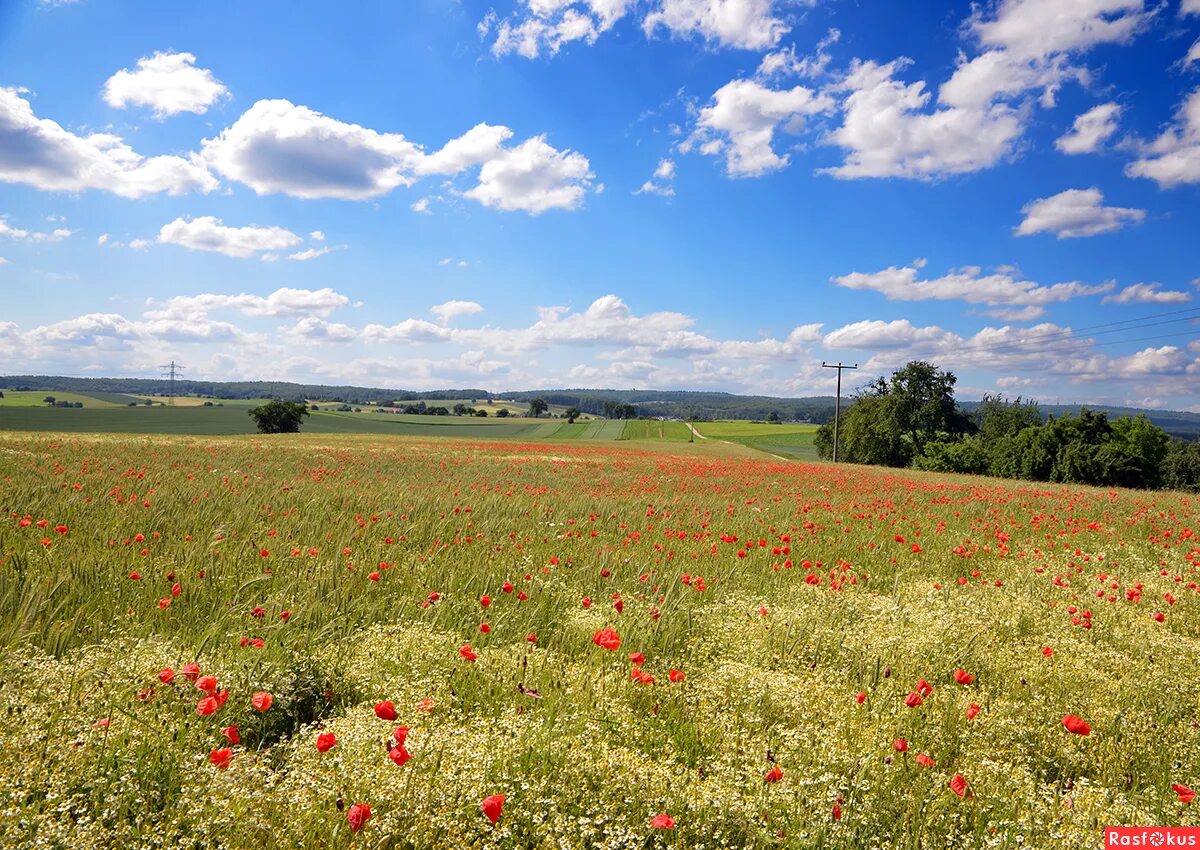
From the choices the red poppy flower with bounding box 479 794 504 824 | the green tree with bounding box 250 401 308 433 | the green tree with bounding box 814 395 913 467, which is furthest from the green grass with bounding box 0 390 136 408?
the red poppy flower with bounding box 479 794 504 824

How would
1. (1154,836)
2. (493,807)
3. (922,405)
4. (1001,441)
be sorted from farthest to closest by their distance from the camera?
(922,405) → (1001,441) → (1154,836) → (493,807)

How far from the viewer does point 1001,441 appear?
51.0 m

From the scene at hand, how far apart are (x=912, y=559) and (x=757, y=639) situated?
13.2ft

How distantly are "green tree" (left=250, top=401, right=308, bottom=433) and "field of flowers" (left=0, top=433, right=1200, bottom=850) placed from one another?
7956cm

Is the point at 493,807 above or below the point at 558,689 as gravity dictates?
above

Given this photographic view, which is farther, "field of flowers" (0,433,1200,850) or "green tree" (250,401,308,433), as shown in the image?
"green tree" (250,401,308,433)

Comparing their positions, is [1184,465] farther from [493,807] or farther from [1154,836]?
[493,807]

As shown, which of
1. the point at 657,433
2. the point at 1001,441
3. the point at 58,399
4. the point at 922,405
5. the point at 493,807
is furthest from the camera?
the point at 58,399

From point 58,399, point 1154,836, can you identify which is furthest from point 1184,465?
point 58,399

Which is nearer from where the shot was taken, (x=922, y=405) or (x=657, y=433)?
(x=922, y=405)

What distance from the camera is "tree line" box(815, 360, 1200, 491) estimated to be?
43.8 meters

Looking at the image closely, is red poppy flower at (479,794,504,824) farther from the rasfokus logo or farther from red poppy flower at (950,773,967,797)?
the rasfokus logo

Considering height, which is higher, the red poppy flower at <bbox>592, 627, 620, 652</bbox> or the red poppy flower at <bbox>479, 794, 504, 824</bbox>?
the red poppy flower at <bbox>592, 627, 620, 652</bbox>

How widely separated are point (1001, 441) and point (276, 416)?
81.2 metres
